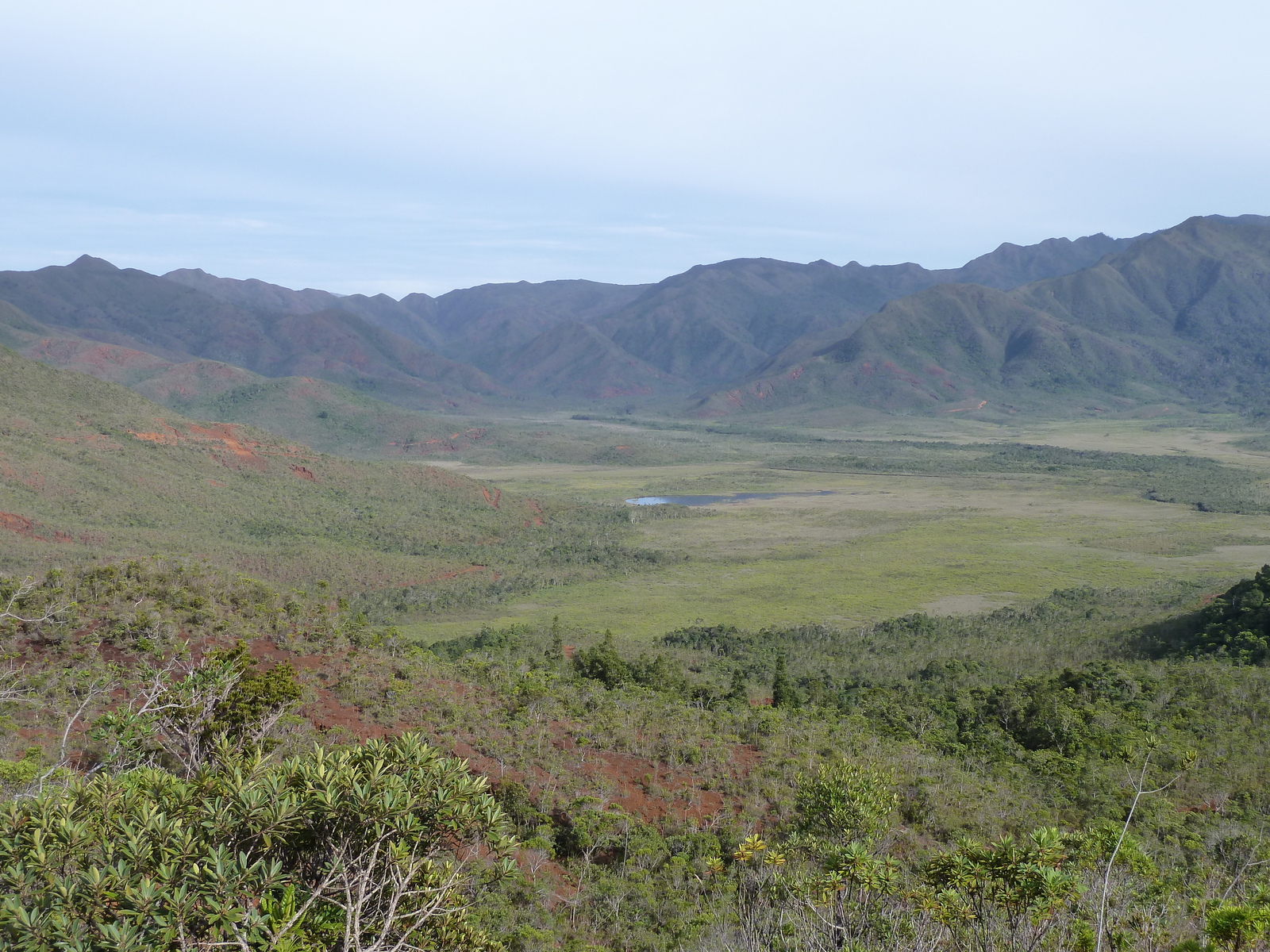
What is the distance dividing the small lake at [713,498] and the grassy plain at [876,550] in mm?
2777

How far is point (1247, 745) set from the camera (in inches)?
1019

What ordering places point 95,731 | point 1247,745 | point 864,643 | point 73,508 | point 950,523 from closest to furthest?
point 95,731 → point 1247,745 → point 864,643 → point 73,508 → point 950,523

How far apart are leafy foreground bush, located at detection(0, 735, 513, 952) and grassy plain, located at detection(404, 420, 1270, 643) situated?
36977 mm

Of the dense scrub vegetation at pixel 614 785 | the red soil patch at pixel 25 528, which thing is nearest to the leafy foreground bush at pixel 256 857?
the dense scrub vegetation at pixel 614 785

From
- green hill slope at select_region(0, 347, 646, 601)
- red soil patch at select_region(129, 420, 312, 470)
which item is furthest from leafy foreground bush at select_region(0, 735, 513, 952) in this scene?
red soil patch at select_region(129, 420, 312, 470)

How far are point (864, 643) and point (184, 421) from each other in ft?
206

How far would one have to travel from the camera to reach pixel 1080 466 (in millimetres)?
129625

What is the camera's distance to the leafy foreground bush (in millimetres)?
8703

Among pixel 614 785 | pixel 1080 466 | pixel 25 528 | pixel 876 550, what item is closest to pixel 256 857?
pixel 614 785

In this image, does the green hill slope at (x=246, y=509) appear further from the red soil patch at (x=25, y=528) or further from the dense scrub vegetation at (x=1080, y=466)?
the dense scrub vegetation at (x=1080, y=466)

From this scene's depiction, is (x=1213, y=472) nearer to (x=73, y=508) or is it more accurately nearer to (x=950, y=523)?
(x=950, y=523)

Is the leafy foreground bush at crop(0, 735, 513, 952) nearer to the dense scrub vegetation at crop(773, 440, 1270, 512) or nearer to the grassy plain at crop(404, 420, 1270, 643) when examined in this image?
the grassy plain at crop(404, 420, 1270, 643)

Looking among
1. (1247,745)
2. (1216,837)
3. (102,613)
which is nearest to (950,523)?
(1247,745)

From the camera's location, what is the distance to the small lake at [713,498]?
105 m
